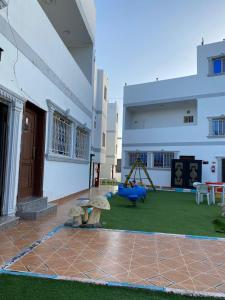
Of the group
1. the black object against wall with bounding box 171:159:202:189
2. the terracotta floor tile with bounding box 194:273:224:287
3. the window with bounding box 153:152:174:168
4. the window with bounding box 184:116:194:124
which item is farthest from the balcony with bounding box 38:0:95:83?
the terracotta floor tile with bounding box 194:273:224:287

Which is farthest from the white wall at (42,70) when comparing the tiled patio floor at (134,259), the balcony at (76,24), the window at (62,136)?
the tiled patio floor at (134,259)

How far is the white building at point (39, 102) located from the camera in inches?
217

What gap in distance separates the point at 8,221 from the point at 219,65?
51.7ft

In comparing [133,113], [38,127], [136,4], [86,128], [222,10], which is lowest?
[38,127]

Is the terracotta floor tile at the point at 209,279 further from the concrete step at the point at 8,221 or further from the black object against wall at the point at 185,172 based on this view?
the black object against wall at the point at 185,172

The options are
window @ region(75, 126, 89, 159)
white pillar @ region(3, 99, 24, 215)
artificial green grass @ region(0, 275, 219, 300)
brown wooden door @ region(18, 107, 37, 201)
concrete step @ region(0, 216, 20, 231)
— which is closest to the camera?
artificial green grass @ region(0, 275, 219, 300)

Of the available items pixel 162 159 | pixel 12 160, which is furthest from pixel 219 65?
pixel 12 160

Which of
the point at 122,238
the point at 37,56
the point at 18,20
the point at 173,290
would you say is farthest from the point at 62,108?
the point at 173,290

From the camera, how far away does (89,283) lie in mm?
2957

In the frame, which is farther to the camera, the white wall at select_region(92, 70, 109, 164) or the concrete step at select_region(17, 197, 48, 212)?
the white wall at select_region(92, 70, 109, 164)

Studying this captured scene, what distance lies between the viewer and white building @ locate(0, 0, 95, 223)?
5523 millimetres

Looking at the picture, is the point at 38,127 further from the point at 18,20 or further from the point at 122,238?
the point at 122,238

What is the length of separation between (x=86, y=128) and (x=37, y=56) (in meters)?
6.11

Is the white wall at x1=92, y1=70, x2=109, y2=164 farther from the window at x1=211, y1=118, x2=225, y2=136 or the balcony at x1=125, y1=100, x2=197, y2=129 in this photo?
the window at x1=211, y1=118, x2=225, y2=136
